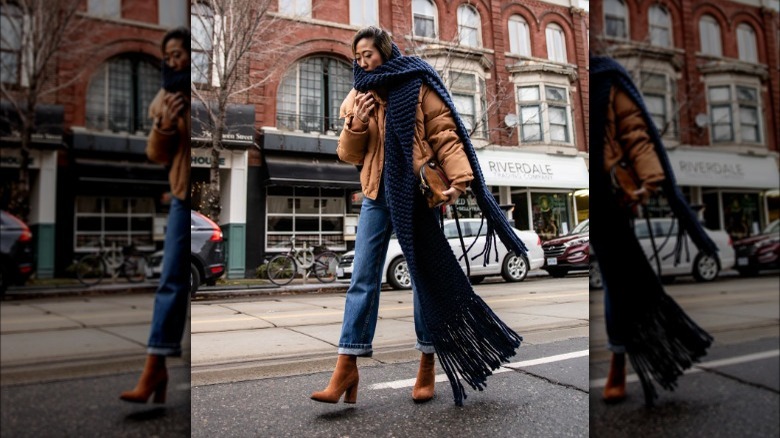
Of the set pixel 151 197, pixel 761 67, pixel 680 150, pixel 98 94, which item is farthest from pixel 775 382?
pixel 98 94

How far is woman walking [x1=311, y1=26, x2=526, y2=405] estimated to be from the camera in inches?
61.6

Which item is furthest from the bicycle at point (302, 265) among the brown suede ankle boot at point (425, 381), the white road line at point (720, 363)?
the white road line at point (720, 363)

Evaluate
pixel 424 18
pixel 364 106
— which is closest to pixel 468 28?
pixel 424 18

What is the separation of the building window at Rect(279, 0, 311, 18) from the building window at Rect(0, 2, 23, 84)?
2.85ft

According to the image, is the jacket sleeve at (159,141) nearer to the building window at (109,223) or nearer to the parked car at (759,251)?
the building window at (109,223)

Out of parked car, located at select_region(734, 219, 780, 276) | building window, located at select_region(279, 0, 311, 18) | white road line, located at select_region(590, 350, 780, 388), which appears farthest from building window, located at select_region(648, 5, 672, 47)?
building window, located at select_region(279, 0, 311, 18)

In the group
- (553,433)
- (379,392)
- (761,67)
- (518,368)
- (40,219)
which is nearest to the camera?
(40,219)

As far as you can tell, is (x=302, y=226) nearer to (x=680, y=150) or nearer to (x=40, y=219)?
(x=40, y=219)

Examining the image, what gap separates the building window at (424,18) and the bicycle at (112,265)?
3.70 ft

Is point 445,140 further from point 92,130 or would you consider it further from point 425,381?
point 92,130

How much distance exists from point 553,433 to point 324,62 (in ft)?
3.95

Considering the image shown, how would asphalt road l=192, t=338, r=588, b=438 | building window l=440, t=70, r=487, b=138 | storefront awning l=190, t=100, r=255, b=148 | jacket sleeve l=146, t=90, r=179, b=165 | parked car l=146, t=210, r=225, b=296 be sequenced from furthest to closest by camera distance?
building window l=440, t=70, r=487, b=138 < asphalt road l=192, t=338, r=588, b=438 < storefront awning l=190, t=100, r=255, b=148 < parked car l=146, t=210, r=225, b=296 < jacket sleeve l=146, t=90, r=179, b=165

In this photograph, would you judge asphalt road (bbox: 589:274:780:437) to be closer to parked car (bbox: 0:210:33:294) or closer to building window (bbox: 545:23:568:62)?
parked car (bbox: 0:210:33:294)

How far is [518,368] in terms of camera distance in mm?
1954
